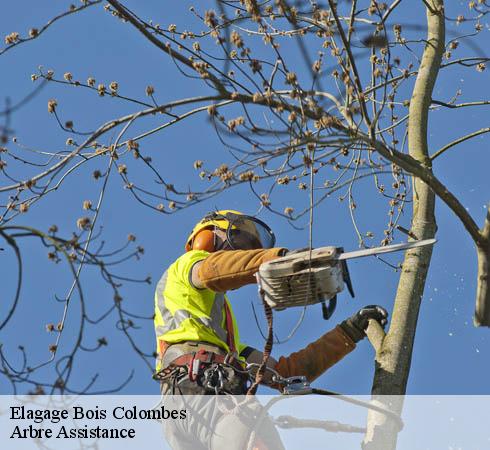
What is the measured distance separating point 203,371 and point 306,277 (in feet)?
2.70

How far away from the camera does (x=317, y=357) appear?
681 centimetres

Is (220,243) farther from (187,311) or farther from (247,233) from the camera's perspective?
(187,311)

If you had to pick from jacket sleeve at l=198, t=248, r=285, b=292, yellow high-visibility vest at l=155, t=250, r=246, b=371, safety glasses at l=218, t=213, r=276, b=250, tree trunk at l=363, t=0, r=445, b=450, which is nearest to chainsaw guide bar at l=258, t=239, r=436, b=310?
jacket sleeve at l=198, t=248, r=285, b=292

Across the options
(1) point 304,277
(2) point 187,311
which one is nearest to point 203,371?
(2) point 187,311

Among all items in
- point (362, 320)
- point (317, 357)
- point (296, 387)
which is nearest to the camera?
point (296, 387)

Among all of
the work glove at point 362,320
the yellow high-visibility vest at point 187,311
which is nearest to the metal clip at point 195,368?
the yellow high-visibility vest at point 187,311

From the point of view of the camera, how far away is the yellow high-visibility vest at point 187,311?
615cm

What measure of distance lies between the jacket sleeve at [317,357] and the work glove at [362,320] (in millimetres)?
81

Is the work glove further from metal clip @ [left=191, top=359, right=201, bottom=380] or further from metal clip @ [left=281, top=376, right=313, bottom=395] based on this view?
metal clip @ [left=191, top=359, right=201, bottom=380]

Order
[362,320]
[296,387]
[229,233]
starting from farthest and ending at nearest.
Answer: [229,233] → [362,320] → [296,387]

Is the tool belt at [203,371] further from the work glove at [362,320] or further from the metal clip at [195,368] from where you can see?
the work glove at [362,320]

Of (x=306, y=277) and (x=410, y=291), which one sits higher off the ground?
(x=410, y=291)

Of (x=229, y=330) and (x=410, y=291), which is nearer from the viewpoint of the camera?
(x=410, y=291)

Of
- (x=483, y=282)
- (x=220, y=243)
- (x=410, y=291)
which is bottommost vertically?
(x=483, y=282)
